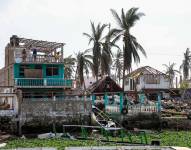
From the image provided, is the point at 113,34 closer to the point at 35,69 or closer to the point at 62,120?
the point at 35,69

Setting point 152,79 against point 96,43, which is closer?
point 96,43

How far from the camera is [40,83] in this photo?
121 ft

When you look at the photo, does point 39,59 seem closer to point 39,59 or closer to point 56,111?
point 39,59

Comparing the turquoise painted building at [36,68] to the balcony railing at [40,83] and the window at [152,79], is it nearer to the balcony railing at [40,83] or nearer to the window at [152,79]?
the balcony railing at [40,83]

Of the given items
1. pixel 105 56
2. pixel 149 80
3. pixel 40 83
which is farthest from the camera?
pixel 149 80

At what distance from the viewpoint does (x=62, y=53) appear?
38406mm

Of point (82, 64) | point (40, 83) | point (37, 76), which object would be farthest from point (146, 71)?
point (40, 83)

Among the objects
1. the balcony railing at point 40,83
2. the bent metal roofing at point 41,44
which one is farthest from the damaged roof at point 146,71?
the balcony railing at point 40,83

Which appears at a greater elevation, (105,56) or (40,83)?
(105,56)

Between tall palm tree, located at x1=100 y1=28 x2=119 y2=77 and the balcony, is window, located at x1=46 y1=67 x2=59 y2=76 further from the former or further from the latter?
tall palm tree, located at x1=100 y1=28 x2=119 y2=77

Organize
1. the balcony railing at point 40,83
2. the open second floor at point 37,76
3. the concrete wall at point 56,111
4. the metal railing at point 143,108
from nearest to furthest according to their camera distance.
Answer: the concrete wall at point 56,111 → the metal railing at point 143,108 → the balcony railing at point 40,83 → the open second floor at point 37,76

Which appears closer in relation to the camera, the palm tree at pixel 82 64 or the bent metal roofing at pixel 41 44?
the bent metal roofing at pixel 41 44

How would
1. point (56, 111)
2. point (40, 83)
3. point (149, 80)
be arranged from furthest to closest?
1. point (149, 80)
2. point (40, 83)
3. point (56, 111)

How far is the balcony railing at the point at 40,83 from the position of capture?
119 ft
